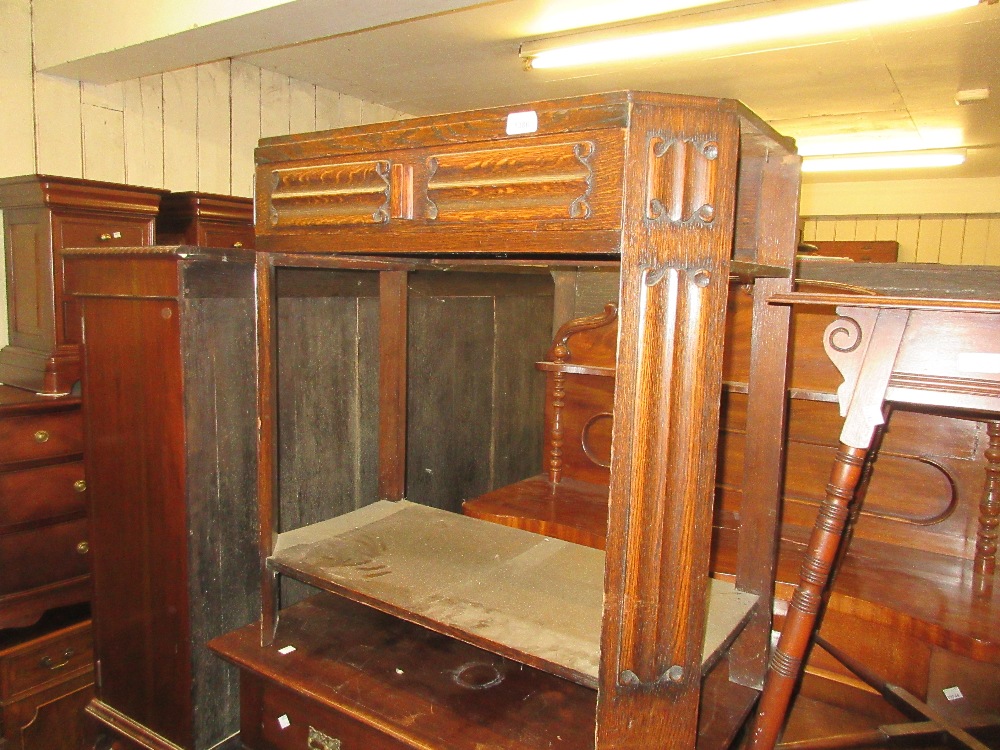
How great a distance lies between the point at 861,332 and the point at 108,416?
180cm

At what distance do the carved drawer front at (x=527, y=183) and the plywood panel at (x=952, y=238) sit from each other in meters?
8.08

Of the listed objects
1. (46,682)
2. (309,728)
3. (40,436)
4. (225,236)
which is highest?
(225,236)

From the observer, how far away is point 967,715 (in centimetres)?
173

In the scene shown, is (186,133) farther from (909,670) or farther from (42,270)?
(909,670)

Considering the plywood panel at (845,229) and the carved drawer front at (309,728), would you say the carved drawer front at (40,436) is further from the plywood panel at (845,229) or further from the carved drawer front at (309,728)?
the plywood panel at (845,229)

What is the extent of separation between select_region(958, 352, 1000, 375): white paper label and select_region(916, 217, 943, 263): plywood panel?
25.4 ft

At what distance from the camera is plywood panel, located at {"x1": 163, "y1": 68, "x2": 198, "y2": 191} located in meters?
3.80

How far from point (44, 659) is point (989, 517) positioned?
9.95 ft

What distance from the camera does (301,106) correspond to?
465 centimetres

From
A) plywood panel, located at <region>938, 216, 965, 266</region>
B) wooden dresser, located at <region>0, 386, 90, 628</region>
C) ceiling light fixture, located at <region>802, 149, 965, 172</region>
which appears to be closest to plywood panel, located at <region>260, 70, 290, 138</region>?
wooden dresser, located at <region>0, 386, 90, 628</region>

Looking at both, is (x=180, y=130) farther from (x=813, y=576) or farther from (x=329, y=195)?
(x=813, y=576)

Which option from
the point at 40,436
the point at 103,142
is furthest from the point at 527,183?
the point at 103,142

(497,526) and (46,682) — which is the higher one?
(497,526)

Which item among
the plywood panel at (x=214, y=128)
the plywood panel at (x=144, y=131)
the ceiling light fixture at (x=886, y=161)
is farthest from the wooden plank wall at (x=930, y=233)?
the plywood panel at (x=144, y=131)
